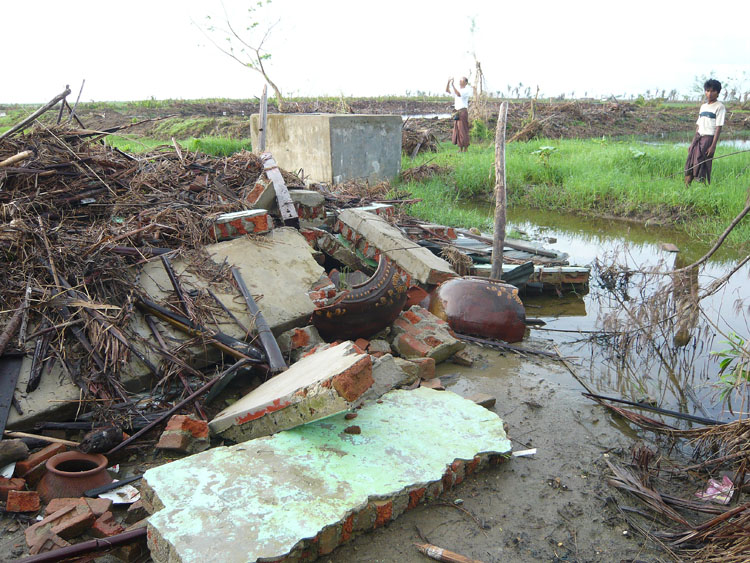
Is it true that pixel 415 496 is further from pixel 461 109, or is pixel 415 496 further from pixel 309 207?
pixel 461 109

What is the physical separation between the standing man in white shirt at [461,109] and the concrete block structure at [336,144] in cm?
472

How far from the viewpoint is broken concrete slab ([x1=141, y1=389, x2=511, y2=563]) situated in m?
2.20

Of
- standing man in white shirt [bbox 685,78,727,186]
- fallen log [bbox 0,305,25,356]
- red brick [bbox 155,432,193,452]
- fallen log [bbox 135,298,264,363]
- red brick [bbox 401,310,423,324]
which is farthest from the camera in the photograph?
standing man in white shirt [bbox 685,78,727,186]

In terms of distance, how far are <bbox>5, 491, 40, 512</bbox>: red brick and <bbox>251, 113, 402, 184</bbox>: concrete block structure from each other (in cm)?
750

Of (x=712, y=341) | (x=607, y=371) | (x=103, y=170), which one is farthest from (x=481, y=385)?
(x=103, y=170)

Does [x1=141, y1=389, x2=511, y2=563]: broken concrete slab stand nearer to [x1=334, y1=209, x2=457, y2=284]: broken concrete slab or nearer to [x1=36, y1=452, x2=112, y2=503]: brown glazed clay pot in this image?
[x1=36, y1=452, x2=112, y2=503]: brown glazed clay pot

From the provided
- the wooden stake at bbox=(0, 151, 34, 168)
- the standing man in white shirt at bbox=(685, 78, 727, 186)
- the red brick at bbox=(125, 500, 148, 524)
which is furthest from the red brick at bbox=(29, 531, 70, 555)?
the standing man in white shirt at bbox=(685, 78, 727, 186)

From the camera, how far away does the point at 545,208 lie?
10.9 meters

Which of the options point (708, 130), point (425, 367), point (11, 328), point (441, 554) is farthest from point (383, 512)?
point (708, 130)

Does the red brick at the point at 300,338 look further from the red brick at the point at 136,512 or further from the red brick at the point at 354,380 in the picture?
the red brick at the point at 136,512

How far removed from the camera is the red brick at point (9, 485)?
2.79 m

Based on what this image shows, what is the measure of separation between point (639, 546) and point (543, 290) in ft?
13.9

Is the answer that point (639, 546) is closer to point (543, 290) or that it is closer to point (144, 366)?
point (144, 366)

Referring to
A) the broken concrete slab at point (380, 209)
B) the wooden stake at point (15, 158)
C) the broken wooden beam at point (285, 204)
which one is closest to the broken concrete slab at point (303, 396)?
the broken wooden beam at point (285, 204)
